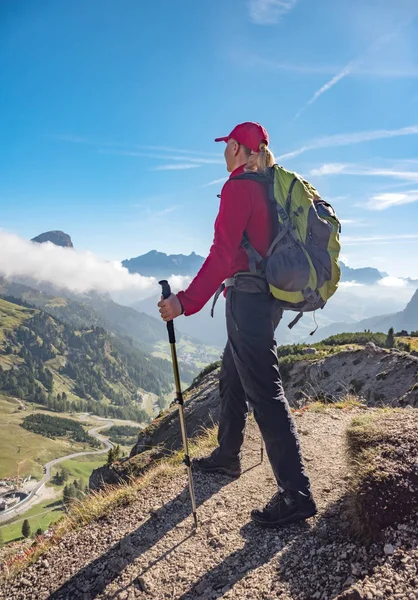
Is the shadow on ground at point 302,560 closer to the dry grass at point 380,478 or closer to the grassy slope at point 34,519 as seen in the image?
the dry grass at point 380,478

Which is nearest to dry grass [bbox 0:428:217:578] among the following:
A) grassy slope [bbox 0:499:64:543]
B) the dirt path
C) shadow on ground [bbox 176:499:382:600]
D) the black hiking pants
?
the dirt path

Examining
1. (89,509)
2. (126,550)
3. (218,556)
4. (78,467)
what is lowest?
(78,467)

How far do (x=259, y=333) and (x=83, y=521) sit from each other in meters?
4.57

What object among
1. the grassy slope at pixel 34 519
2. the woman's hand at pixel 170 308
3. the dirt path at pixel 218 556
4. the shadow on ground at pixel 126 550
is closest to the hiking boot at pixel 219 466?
the dirt path at pixel 218 556

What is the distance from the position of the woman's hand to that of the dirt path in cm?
310

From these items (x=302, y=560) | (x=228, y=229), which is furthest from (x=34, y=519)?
(x=228, y=229)

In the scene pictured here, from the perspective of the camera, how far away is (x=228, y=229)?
4816mm

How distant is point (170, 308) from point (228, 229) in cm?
124

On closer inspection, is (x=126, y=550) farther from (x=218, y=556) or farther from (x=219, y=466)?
(x=219, y=466)

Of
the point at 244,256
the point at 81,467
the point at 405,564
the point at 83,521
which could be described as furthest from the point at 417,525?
Answer: the point at 81,467

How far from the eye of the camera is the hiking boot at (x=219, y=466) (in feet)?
22.2

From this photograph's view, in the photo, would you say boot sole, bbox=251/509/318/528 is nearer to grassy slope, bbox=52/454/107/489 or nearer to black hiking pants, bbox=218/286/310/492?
black hiking pants, bbox=218/286/310/492

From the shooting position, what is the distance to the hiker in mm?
4859

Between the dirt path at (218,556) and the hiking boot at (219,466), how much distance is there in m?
0.14
